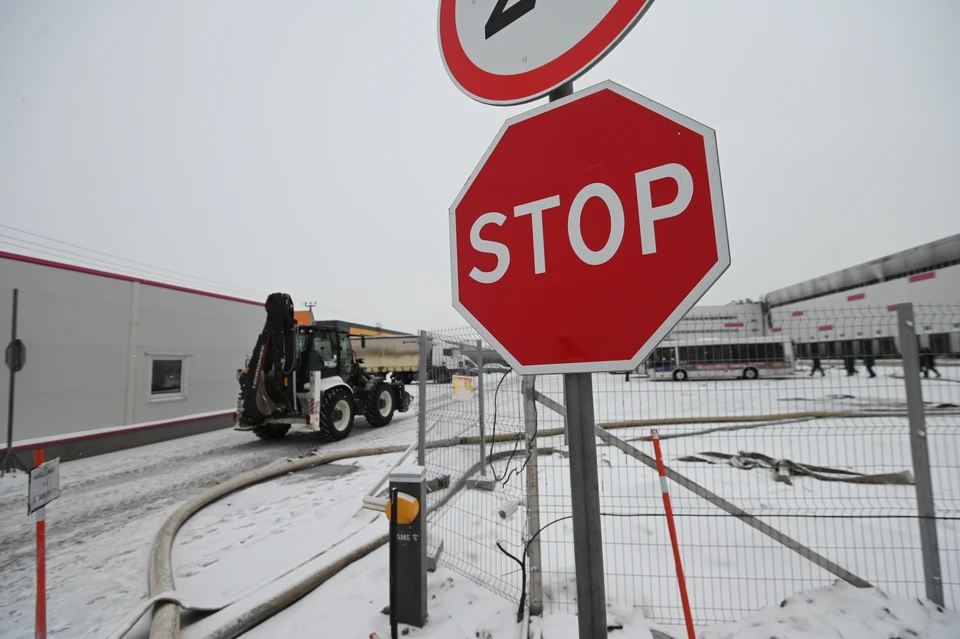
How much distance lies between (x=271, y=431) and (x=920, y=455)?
31.5 feet

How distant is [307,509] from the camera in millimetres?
4660

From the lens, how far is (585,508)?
1.07 meters

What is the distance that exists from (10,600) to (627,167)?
201 inches

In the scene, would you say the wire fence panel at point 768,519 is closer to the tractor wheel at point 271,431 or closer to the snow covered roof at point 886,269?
the tractor wheel at point 271,431

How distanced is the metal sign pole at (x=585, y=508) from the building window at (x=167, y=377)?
11.5m

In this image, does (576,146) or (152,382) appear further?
(152,382)

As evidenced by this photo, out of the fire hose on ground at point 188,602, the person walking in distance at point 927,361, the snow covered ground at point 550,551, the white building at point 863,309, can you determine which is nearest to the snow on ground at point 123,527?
the snow covered ground at point 550,551

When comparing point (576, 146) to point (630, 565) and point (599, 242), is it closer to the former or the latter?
point (599, 242)

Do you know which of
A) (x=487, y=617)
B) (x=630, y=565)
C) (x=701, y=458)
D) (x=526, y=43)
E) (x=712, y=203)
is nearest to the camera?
(x=712, y=203)

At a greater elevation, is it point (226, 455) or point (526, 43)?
point (526, 43)

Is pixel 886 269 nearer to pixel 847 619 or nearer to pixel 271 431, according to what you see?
pixel 847 619

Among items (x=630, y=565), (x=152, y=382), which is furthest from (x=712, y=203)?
(x=152, y=382)

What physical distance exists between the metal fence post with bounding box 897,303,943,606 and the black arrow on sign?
2.79m

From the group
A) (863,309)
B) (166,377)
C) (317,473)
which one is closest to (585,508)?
(863,309)
